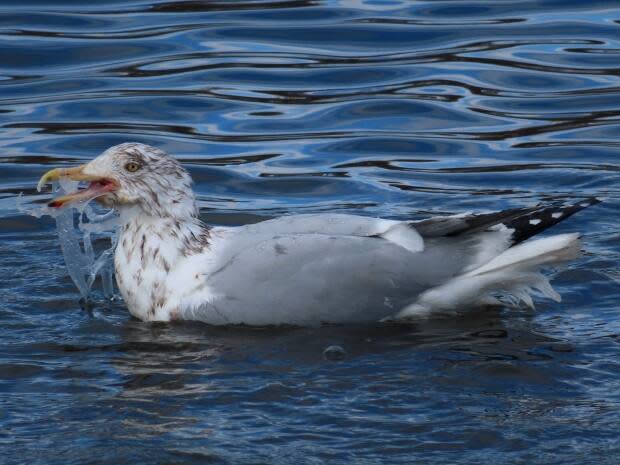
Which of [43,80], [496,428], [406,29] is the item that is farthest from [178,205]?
[406,29]

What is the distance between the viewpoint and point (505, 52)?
46.2 ft

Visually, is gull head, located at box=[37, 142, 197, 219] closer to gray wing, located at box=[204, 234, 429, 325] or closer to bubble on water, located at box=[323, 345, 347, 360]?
gray wing, located at box=[204, 234, 429, 325]

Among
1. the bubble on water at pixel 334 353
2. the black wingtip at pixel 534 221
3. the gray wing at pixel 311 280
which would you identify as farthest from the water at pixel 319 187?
the black wingtip at pixel 534 221

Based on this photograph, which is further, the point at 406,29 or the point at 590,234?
the point at 406,29

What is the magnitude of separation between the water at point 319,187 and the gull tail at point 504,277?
11cm

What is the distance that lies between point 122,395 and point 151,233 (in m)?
1.53

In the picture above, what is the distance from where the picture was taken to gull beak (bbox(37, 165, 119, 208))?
25.5ft

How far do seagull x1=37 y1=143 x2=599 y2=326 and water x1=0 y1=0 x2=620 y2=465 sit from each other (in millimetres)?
135

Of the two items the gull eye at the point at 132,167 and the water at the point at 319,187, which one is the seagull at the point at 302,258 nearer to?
the gull eye at the point at 132,167

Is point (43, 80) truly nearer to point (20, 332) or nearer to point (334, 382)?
point (20, 332)

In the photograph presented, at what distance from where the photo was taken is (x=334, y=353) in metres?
7.23

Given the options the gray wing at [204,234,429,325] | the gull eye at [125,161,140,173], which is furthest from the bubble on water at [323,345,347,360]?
the gull eye at [125,161,140,173]

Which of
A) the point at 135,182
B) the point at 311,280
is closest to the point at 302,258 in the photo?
the point at 311,280

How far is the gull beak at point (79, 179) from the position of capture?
7.78 m
